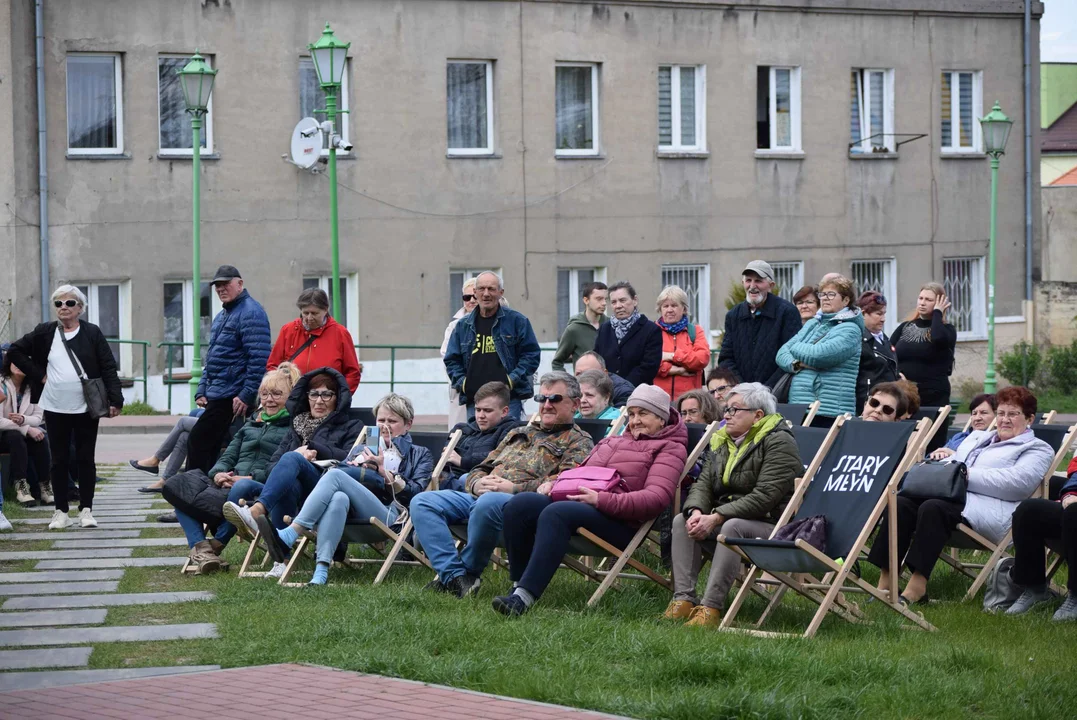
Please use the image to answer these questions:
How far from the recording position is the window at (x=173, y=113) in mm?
25844

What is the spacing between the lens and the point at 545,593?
364 inches

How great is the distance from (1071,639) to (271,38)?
20.7m

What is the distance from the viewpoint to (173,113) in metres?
26.0

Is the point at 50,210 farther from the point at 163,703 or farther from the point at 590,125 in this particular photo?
the point at 163,703

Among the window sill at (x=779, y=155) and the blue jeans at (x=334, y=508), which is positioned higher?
the window sill at (x=779, y=155)

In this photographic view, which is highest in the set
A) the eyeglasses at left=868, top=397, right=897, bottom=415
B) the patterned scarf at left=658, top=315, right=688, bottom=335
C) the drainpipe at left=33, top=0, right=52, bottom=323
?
the drainpipe at left=33, top=0, right=52, bottom=323

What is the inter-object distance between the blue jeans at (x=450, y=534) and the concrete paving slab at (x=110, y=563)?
7.66ft

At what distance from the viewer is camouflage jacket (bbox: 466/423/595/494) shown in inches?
382

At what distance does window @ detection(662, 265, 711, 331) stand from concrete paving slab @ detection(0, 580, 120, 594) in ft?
65.9

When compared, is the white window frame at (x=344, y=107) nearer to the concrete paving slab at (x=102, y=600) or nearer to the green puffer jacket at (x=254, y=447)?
the green puffer jacket at (x=254, y=447)

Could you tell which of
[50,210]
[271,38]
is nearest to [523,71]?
[271,38]

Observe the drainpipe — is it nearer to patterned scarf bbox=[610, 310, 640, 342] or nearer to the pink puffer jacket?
patterned scarf bbox=[610, 310, 640, 342]

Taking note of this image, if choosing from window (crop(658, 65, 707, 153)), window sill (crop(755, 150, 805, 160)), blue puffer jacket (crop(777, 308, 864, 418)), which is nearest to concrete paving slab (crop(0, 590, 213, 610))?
blue puffer jacket (crop(777, 308, 864, 418))

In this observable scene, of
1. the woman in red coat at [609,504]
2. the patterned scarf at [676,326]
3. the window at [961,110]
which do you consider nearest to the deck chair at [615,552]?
the woman in red coat at [609,504]
